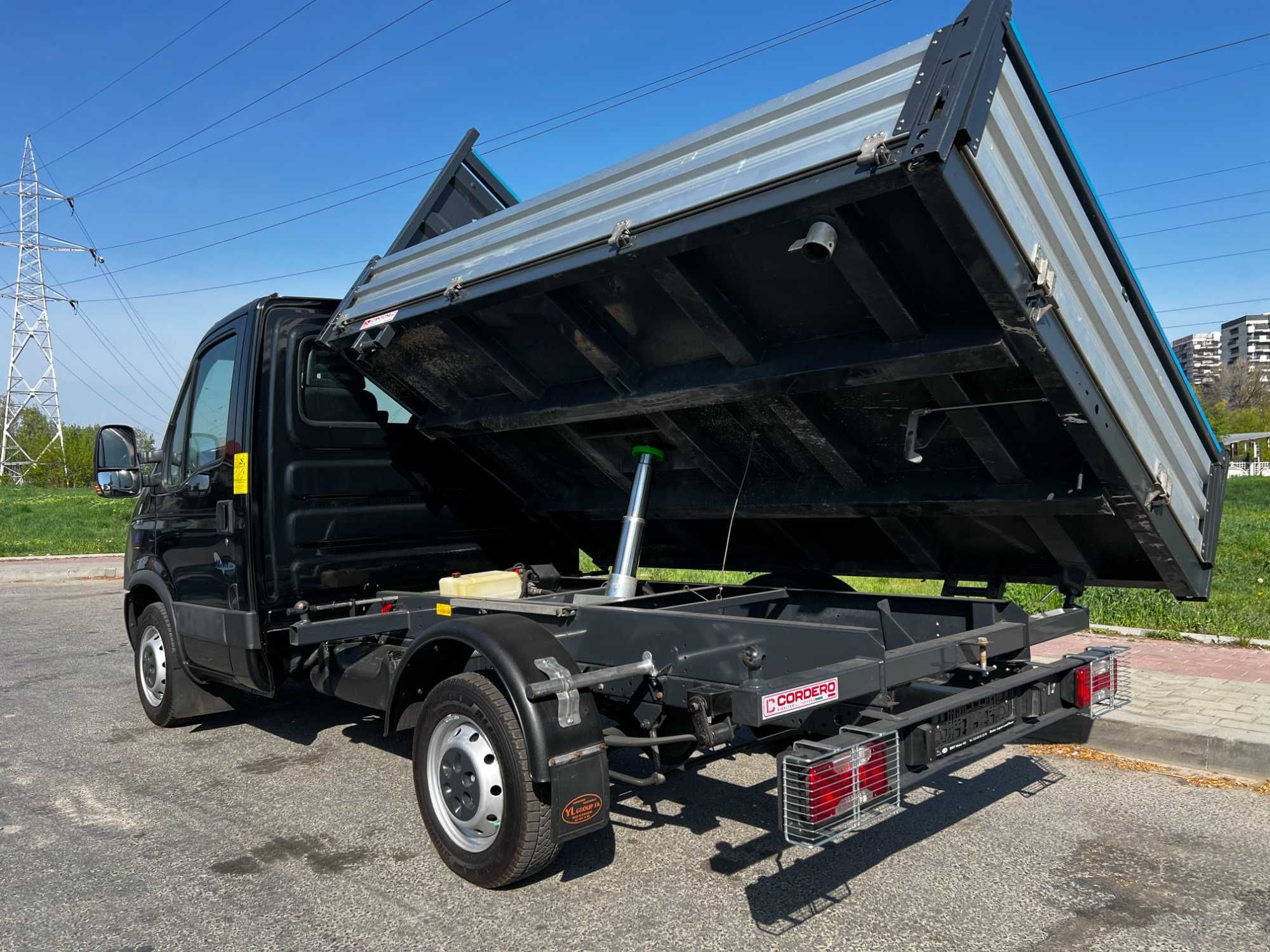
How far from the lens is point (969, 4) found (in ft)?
9.20

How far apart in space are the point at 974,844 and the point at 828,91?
3113mm

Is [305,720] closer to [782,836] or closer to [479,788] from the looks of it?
[479,788]

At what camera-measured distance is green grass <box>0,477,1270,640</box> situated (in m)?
8.53

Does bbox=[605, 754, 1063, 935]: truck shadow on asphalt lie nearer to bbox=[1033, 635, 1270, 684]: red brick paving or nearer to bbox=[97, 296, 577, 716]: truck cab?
bbox=[1033, 635, 1270, 684]: red brick paving

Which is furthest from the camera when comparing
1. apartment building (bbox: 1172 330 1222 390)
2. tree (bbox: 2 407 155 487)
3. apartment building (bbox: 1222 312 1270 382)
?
apartment building (bbox: 1222 312 1270 382)

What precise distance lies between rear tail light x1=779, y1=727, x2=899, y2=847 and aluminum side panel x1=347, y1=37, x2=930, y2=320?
1.80 m

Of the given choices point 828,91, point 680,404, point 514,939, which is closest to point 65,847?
point 514,939

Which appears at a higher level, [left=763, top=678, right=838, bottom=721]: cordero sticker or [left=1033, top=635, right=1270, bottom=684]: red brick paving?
[left=763, top=678, right=838, bottom=721]: cordero sticker

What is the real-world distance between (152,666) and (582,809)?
4.24 meters

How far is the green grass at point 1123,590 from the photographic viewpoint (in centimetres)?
853

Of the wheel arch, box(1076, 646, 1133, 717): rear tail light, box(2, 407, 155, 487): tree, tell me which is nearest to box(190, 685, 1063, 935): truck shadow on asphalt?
the wheel arch

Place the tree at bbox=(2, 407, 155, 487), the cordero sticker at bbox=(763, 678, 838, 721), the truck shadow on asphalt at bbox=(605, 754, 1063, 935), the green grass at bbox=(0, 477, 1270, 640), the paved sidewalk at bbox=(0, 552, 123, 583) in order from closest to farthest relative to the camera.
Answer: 1. the cordero sticker at bbox=(763, 678, 838, 721)
2. the truck shadow on asphalt at bbox=(605, 754, 1063, 935)
3. the green grass at bbox=(0, 477, 1270, 640)
4. the paved sidewalk at bbox=(0, 552, 123, 583)
5. the tree at bbox=(2, 407, 155, 487)

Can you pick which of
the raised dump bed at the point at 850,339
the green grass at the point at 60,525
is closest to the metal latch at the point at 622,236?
the raised dump bed at the point at 850,339

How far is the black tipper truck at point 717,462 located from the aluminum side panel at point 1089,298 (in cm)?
2
